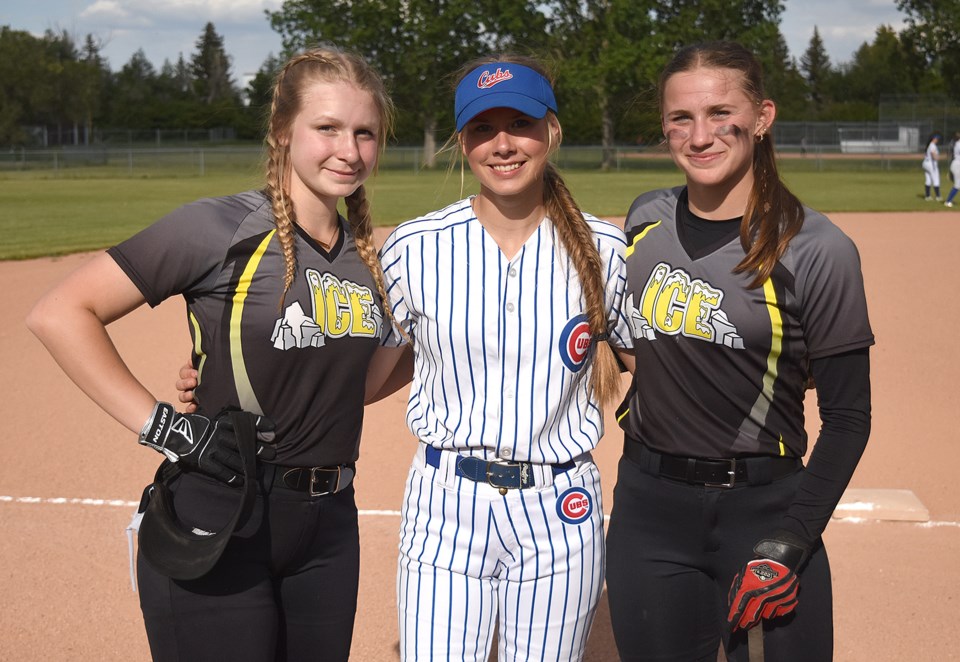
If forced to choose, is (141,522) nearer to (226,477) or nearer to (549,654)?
(226,477)

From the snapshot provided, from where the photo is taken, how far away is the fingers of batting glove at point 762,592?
8.70 ft

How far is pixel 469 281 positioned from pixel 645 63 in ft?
167

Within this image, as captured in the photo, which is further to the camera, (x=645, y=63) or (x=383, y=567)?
(x=645, y=63)

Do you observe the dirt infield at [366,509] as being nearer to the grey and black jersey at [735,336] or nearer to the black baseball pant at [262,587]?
the black baseball pant at [262,587]

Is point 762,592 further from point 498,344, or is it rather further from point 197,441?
point 197,441

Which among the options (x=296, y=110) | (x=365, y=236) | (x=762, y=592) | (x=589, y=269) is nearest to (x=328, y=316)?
(x=365, y=236)

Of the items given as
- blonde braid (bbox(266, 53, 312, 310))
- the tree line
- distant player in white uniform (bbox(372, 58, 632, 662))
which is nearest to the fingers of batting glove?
distant player in white uniform (bbox(372, 58, 632, 662))

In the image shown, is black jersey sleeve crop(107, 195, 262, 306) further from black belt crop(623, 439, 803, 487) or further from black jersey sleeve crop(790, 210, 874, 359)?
black jersey sleeve crop(790, 210, 874, 359)

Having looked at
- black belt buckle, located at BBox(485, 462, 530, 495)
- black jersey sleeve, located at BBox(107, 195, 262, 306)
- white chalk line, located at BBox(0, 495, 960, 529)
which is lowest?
white chalk line, located at BBox(0, 495, 960, 529)

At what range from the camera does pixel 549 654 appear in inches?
108

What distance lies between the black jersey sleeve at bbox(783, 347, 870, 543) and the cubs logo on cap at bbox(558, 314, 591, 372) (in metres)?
0.60

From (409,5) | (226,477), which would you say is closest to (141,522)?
(226,477)

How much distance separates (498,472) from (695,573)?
2.10ft

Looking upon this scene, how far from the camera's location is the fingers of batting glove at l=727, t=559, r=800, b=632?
104 inches
